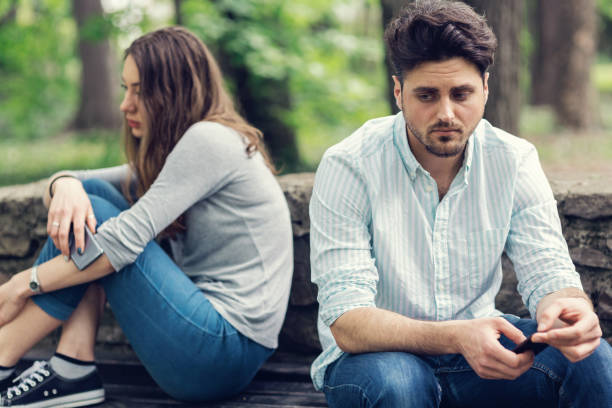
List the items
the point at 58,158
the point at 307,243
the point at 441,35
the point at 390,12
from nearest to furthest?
the point at 441,35 < the point at 307,243 < the point at 390,12 < the point at 58,158

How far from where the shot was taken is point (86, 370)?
2.67m

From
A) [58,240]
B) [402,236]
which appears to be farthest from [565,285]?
[58,240]

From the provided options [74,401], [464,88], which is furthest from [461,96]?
[74,401]

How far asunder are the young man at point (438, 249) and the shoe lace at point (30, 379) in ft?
3.58

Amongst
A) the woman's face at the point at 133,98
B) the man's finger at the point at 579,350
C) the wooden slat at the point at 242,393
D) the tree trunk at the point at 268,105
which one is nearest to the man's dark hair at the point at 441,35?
the man's finger at the point at 579,350

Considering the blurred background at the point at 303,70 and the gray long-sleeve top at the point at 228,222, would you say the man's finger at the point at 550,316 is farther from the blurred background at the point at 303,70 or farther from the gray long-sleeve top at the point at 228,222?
the blurred background at the point at 303,70

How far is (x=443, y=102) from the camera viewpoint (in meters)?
2.02

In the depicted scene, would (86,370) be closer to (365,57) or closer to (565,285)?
(565,285)

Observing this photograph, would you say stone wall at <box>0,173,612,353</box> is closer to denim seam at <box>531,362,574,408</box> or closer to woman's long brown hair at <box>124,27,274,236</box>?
woman's long brown hair at <box>124,27,274,236</box>

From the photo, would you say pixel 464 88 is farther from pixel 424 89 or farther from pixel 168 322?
pixel 168 322

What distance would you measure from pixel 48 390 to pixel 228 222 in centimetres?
91

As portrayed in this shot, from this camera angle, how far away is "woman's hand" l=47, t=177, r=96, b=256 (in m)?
2.47

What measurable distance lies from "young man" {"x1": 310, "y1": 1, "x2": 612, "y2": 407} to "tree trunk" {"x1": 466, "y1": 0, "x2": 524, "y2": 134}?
Answer: 157 cm

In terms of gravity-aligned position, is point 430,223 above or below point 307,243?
above
